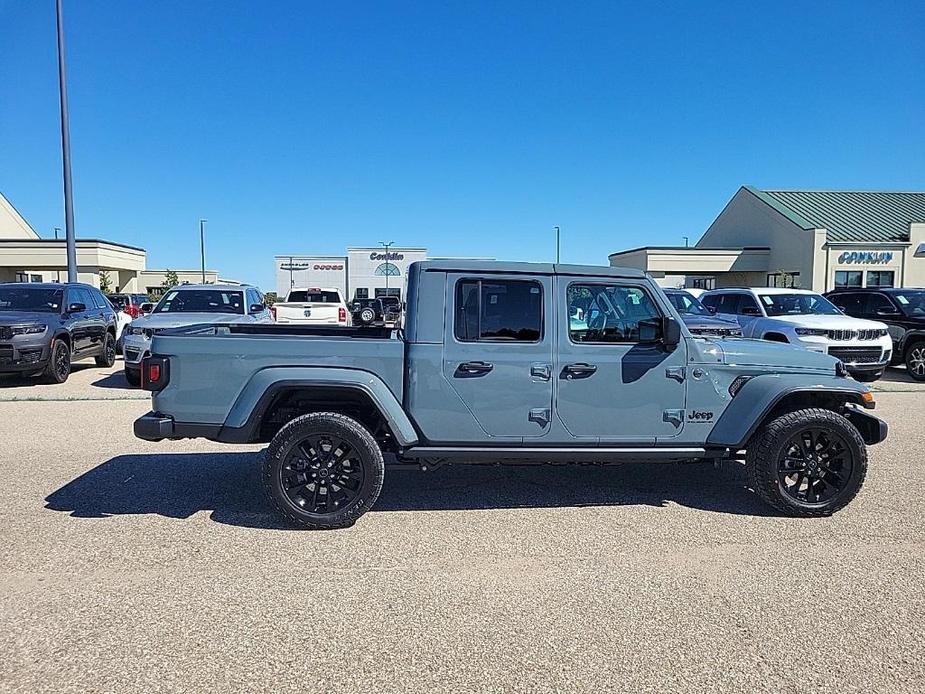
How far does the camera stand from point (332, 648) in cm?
316

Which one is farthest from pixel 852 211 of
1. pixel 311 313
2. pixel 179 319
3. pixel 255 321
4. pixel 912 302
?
pixel 179 319

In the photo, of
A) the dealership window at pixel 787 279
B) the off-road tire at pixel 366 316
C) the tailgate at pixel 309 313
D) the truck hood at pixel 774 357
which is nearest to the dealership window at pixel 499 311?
the off-road tire at pixel 366 316

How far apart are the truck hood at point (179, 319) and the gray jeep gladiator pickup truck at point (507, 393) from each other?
6363mm

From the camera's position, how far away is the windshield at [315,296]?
79.3 ft

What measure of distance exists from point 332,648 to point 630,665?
1.36 metres

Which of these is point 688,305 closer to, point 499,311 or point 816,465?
point 816,465

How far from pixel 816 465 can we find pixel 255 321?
9.24 m

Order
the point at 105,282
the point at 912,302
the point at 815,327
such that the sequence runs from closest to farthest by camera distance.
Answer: the point at 815,327
the point at 912,302
the point at 105,282

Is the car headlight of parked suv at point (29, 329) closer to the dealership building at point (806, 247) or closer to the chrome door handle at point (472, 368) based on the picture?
the chrome door handle at point (472, 368)

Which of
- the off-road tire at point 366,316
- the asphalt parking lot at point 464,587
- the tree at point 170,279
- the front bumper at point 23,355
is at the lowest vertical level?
the asphalt parking lot at point 464,587

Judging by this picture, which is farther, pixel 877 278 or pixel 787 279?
pixel 787 279

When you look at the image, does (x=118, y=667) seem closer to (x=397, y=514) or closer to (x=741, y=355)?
(x=397, y=514)

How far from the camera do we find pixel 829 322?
1181 centimetres

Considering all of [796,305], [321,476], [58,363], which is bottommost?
[321,476]
